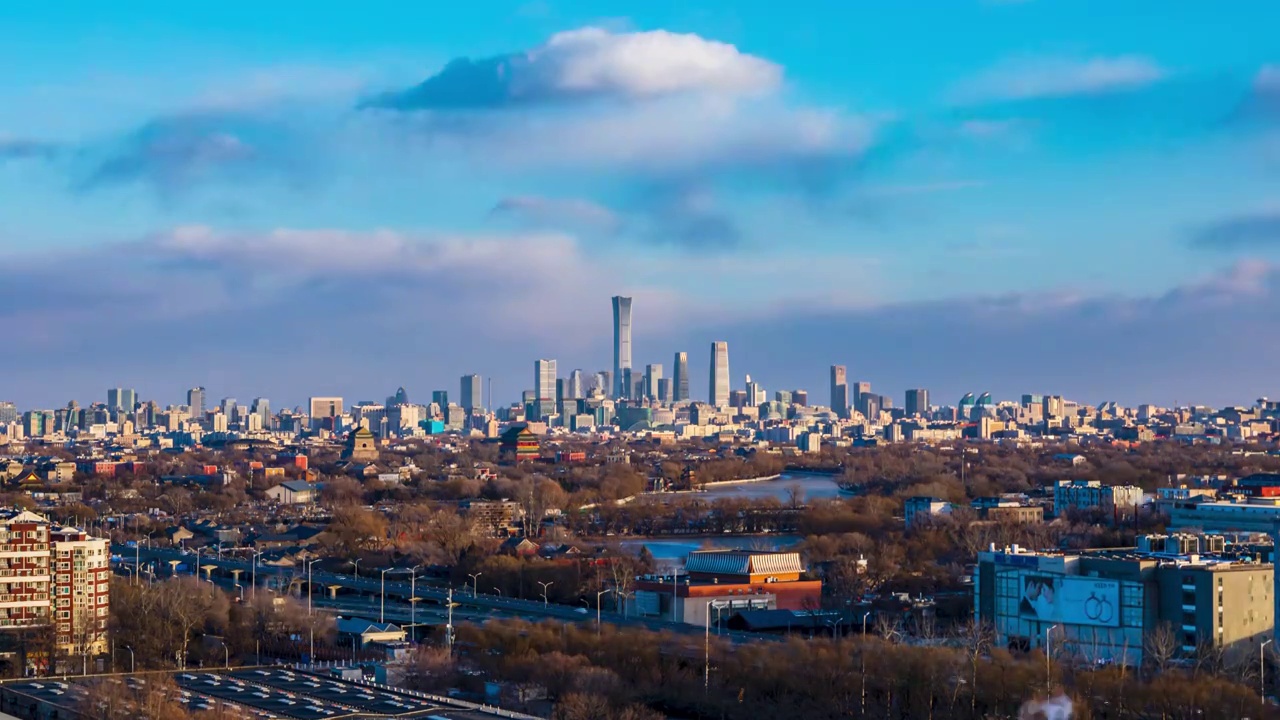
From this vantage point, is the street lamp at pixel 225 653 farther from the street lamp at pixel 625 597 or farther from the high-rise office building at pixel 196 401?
the high-rise office building at pixel 196 401

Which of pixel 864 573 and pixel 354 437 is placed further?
pixel 354 437

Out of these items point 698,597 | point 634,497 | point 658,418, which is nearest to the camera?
point 698,597

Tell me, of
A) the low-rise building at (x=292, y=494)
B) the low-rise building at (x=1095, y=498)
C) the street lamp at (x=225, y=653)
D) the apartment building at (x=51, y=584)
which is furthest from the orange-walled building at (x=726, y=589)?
the low-rise building at (x=292, y=494)

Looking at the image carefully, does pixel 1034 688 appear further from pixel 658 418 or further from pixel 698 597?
pixel 658 418

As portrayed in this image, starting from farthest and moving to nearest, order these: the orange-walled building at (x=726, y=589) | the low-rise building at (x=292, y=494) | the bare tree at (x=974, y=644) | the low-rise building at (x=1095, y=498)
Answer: the low-rise building at (x=292, y=494) < the low-rise building at (x=1095, y=498) < the orange-walled building at (x=726, y=589) < the bare tree at (x=974, y=644)

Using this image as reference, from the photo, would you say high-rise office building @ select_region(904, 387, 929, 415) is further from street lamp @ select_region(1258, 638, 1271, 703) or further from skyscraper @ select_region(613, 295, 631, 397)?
street lamp @ select_region(1258, 638, 1271, 703)

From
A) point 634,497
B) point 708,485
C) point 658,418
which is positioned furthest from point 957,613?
point 658,418

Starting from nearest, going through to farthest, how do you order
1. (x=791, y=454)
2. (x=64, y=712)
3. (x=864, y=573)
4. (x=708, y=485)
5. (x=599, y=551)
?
(x=64, y=712) → (x=864, y=573) → (x=599, y=551) → (x=708, y=485) → (x=791, y=454)
